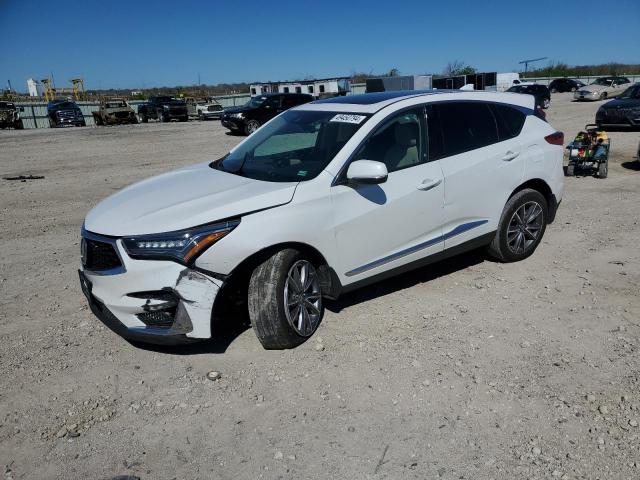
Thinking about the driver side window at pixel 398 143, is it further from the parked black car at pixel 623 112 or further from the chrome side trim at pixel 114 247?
the parked black car at pixel 623 112

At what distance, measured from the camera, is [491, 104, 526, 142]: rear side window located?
16.9ft

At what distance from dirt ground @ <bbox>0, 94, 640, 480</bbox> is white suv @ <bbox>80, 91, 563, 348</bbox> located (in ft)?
1.24

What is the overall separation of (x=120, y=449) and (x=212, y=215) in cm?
150

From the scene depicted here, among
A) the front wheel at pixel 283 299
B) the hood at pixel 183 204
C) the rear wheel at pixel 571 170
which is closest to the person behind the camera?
the hood at pixel 183 204

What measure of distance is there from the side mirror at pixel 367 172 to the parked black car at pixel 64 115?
31063 mm

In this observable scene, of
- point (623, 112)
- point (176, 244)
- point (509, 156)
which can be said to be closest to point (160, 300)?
point (176, 244)

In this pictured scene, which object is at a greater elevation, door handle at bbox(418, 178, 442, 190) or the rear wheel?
door handle at bbox(418, 178, 442, 190)

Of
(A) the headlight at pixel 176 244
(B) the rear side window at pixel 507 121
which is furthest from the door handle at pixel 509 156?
(A) the headlight at pixel 176 244

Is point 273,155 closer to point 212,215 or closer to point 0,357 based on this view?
point 212,215

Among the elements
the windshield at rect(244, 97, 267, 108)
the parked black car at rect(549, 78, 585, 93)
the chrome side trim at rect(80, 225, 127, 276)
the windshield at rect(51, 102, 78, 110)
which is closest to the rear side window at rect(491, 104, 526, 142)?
the chrome side trim at rect(80, 225, 127, 276)

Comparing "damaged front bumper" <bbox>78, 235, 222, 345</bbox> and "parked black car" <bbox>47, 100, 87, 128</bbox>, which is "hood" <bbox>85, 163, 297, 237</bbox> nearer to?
"damaged front bumper" <bbox>78, 235, 222, 345</bbox>

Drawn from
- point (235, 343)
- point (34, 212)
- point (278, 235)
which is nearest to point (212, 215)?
point (278, 235)

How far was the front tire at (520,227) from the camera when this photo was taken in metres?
5.23

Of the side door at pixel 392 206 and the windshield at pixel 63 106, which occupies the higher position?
the windshield at pixel 63 106
